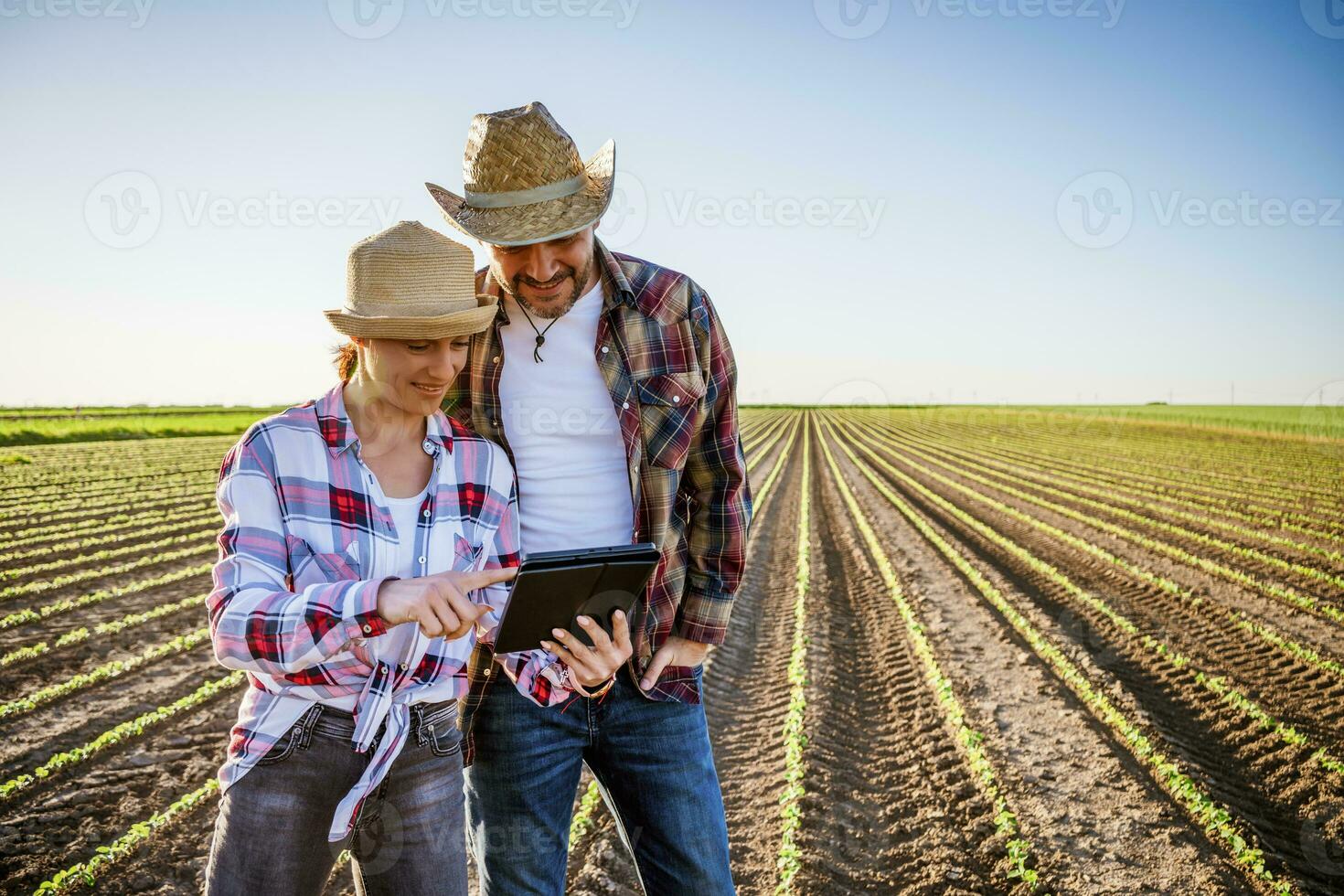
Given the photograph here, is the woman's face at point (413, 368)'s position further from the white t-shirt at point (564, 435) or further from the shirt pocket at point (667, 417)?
the shirt pocket at point (667, 417)

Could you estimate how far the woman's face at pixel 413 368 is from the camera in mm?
1685

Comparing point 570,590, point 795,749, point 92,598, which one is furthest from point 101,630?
point 570,590

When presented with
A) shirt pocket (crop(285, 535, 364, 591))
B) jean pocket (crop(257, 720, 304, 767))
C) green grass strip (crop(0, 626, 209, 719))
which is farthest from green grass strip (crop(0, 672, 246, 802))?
shirt pocket (crop(285, 535, 364, 591))

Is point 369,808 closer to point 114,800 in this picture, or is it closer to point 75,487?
point 114,800

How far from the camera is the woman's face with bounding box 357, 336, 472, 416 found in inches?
66.3

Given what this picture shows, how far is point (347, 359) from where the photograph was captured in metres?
1.84

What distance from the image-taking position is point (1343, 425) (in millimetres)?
35469

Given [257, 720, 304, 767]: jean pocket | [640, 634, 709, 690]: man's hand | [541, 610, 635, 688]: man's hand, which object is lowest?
[257, 720, 304, 767]: jean pocket

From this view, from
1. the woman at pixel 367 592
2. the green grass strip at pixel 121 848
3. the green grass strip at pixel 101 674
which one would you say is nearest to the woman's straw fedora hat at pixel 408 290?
the woman at pixel 367 592

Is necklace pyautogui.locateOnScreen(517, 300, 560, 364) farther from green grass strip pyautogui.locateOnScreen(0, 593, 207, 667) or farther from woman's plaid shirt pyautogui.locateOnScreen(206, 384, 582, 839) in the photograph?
green grass strip pyautogui.locateOnScreen(0, 593, 207, 667)

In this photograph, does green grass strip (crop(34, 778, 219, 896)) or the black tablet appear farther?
green grass strip (crop(34, 778, 219, 896))

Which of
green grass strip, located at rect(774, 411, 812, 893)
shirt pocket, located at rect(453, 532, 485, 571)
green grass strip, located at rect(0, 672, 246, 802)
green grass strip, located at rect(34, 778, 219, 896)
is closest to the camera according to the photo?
shirt pocket, located at rect(453, 532, 485, 571)

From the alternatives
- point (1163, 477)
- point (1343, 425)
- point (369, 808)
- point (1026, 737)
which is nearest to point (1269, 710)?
point (1026, 737)

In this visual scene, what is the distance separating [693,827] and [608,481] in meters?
0.81
